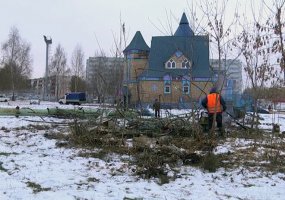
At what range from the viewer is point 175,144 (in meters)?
10.7

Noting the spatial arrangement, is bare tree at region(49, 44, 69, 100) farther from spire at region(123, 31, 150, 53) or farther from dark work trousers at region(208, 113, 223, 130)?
dark work trousers at region(208, 113, 223, 130)

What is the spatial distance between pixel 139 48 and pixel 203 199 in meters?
52.4

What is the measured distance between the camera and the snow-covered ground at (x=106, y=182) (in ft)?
21.4

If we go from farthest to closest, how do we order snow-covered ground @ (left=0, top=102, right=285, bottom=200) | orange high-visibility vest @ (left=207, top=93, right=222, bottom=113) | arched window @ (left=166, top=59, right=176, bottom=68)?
arched window @ (left=166, top=59, right=176, bottom=68) → orange high-visibility vest @ (left=207, top=93, right=222, bottom=113) → snow-covered ground @ (left=0, top=102, right=285, bottom=200)

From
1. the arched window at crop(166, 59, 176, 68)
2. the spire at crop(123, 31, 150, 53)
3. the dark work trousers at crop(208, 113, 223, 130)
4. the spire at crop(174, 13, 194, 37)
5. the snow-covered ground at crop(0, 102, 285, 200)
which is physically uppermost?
the spire at crop(123, 31, 150, 53)

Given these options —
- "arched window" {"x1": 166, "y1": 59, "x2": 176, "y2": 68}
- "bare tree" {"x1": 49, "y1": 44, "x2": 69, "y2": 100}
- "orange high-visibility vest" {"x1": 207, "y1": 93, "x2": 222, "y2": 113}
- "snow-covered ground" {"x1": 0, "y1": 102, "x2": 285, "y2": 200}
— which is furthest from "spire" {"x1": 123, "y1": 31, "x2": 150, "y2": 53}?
"snow-covered ground" {"x1": 0, "y1": 102, "x2": 285, "y2": 200}

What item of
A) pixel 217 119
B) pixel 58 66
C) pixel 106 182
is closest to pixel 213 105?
pixel 217 119

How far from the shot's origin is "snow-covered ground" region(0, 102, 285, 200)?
6.51 meters

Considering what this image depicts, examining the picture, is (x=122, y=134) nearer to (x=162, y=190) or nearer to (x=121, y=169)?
(x=121, y=169)

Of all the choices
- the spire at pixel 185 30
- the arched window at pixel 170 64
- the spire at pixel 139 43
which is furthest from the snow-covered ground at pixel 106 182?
the spire at pixel 139 43

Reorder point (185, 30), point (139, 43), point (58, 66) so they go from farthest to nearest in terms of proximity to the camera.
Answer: point (58, 66) → point (139, 43) → point (185, 30)

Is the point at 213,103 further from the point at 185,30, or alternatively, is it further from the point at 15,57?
the point at 15,57

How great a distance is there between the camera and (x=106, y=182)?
23.8 ft

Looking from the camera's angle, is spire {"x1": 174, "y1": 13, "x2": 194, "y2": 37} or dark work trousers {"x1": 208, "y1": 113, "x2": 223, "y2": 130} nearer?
dark work trousers {"x1": 208, "y1": 113, "x2": 223, "y2": 130}
